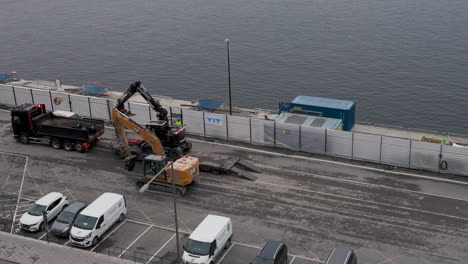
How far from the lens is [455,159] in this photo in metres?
41.5

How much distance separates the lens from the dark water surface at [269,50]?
252ft

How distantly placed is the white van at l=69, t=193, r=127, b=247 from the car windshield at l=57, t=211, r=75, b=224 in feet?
2.80

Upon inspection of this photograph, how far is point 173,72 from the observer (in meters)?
86.4

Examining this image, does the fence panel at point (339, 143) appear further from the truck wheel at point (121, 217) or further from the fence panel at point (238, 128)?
the truck wheel at point (121, 217)

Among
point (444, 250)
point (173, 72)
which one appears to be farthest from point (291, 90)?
point (444, 250)

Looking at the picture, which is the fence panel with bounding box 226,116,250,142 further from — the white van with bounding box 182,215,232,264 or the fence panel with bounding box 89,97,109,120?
the white van with bounding box 182,215,232,264

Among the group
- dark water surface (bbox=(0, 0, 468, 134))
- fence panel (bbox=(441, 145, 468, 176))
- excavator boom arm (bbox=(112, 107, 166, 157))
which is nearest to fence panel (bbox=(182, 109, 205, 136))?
excavator boom arm (bbox=(112, 107, 166, 157))

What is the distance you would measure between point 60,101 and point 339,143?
27.9m

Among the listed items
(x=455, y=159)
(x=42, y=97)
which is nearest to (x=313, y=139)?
(x=455, y=159)

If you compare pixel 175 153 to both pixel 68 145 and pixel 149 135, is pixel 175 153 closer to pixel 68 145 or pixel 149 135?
pixel 149 135

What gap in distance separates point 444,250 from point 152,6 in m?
106

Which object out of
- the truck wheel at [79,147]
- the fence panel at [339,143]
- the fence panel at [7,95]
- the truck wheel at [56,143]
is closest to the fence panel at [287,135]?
the fence panel at [339,143]

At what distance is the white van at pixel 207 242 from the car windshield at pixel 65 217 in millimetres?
8295

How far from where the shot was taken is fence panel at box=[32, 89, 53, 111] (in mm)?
55281
